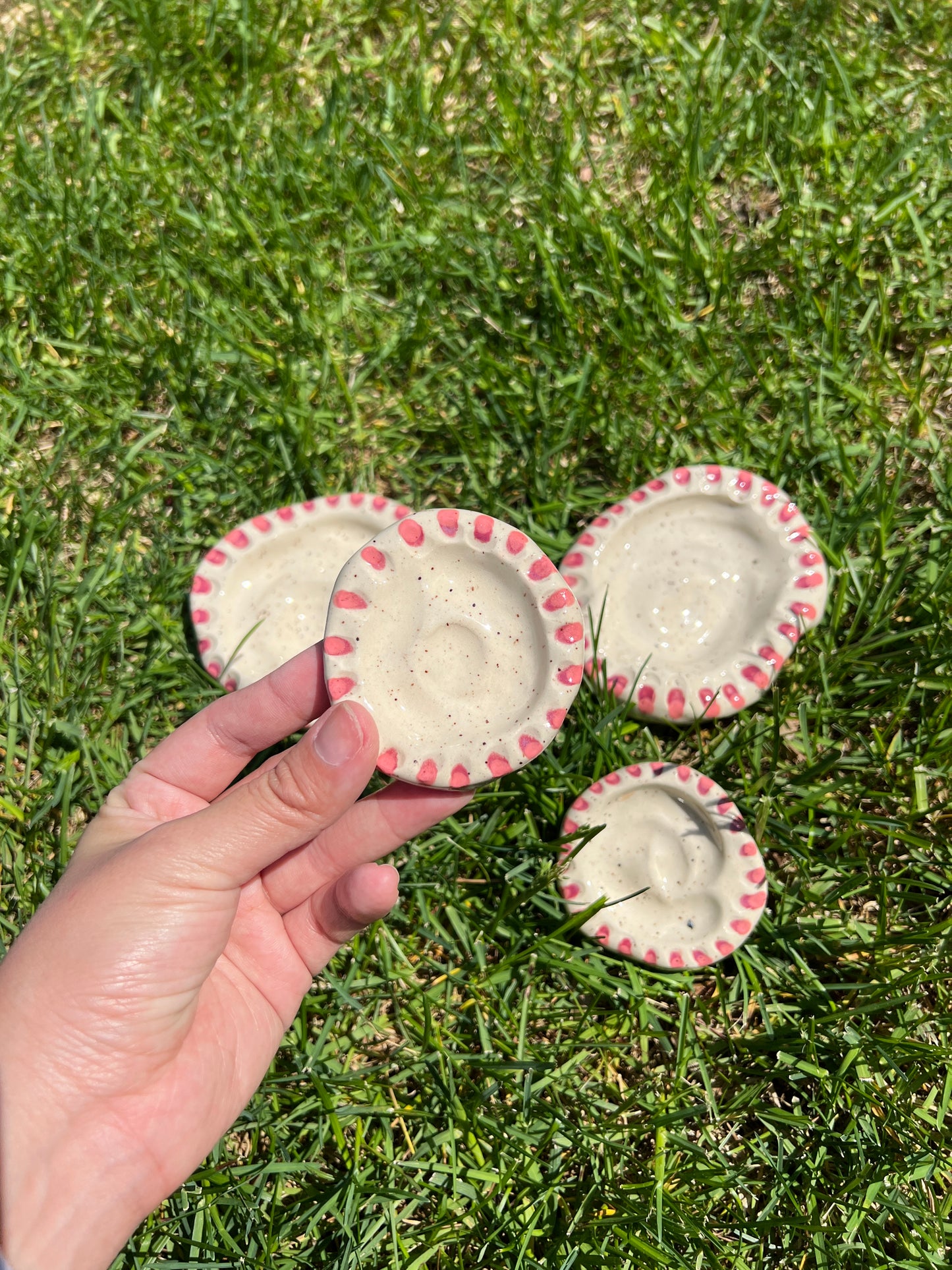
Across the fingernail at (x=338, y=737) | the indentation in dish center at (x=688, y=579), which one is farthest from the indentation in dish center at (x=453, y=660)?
the indentation in dish center at (x=688, y=579)

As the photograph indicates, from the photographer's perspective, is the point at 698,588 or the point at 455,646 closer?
the point at 455,646

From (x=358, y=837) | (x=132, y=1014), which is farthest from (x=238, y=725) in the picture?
(x=132, y=1014)

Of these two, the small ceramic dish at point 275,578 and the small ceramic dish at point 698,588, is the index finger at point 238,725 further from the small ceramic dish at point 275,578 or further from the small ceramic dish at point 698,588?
the small ceramic dish at point 698,588

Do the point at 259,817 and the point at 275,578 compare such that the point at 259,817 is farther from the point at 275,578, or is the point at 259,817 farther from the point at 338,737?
the point at 275,578

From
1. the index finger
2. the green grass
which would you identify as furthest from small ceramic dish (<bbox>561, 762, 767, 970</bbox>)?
the index finger

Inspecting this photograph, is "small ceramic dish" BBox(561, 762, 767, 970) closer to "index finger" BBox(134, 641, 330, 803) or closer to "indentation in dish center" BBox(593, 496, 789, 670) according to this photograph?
"indentation in dish center" BBox(593, 496, 789, 670)
